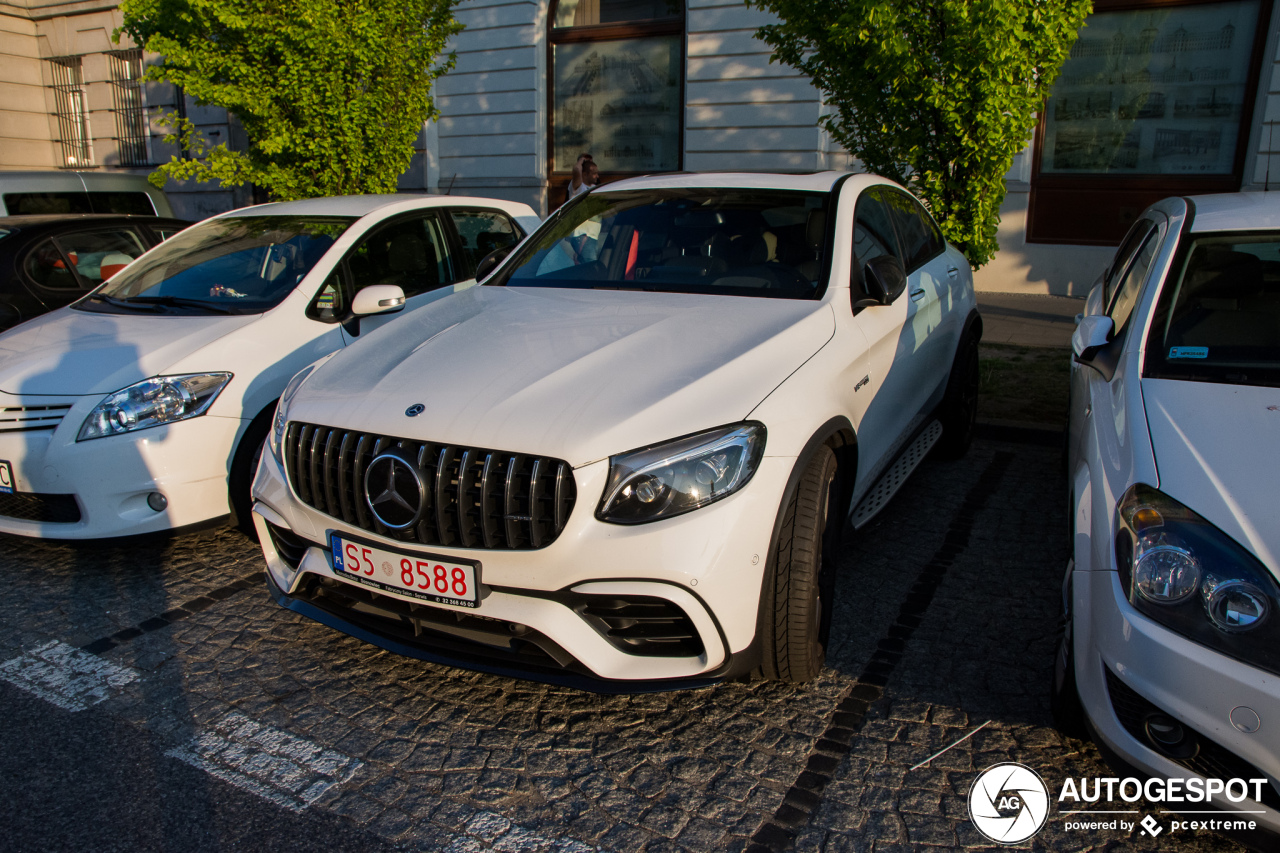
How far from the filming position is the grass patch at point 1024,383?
623 cm

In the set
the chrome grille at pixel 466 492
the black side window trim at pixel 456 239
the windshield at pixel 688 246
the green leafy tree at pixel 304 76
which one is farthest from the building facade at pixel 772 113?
the chrome grille at pixel 466 492

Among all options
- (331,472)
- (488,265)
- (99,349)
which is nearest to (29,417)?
(99,349)

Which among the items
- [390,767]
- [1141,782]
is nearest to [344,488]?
[390,767]

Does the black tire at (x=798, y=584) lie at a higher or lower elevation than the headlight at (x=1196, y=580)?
lower

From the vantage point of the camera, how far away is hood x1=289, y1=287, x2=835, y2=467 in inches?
101

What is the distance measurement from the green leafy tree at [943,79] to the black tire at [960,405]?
1.32 meters

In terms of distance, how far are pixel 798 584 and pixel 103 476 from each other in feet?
9.60

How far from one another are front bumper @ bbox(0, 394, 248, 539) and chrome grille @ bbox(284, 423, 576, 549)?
4.77 ft

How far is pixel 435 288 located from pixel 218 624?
246cm

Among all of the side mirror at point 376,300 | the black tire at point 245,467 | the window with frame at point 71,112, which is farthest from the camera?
the window with frame at point 71,112

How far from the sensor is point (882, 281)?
136 inches

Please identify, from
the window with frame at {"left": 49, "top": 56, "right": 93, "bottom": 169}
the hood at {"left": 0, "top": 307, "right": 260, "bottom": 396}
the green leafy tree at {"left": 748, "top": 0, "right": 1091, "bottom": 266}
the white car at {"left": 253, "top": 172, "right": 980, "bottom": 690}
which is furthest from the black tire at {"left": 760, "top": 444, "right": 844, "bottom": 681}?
the window with frame at {"left": 49, "top": 56, "right": 93, "bottom": 169}

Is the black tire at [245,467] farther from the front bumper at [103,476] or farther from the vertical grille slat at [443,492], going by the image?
the vertical grille slat at [443,492]

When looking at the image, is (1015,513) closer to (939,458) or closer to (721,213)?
(939,458)
